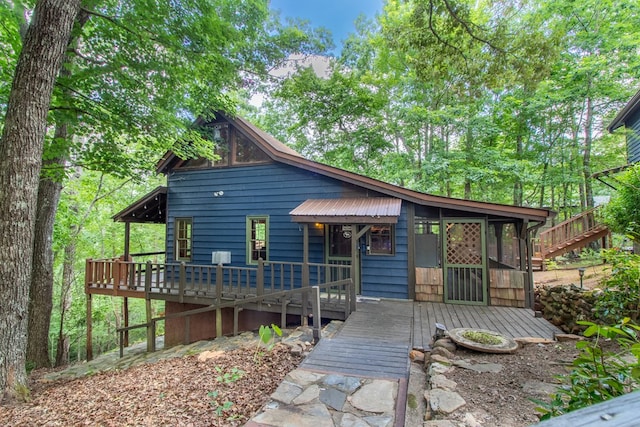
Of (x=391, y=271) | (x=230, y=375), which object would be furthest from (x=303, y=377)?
(x=391, y=271)

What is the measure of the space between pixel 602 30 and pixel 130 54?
1781 centimetres

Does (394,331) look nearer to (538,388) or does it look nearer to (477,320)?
(477,320)

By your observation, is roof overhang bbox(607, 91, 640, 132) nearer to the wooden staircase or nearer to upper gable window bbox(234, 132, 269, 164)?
the wooden staircase

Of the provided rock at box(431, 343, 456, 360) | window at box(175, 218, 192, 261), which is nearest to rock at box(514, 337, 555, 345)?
rock at box(431, 343, 456, 360)

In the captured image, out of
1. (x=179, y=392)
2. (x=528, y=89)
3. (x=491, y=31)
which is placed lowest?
(x=179, y=392)

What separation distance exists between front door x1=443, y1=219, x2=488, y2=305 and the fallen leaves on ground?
14.5ft

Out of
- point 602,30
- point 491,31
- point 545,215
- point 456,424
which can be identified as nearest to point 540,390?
point 456,424

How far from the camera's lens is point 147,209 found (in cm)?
1008

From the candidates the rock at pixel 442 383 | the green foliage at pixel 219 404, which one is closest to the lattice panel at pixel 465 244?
the rock at pixel 442 383

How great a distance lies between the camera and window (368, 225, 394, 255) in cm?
736

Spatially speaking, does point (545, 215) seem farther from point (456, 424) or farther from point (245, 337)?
point (245, 337)

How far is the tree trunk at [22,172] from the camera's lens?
3758mm

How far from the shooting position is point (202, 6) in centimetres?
603

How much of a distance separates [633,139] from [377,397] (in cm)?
1603
